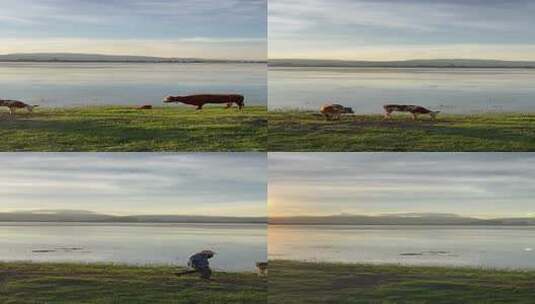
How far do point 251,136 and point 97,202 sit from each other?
→ 0.87m

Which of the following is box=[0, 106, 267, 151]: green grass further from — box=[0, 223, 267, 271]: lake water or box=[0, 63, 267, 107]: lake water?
box=[0, 223, 267, 271]: lake water

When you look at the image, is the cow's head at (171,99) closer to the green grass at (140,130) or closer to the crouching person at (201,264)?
the green grass at (140,130)

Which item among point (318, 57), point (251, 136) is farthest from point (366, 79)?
point (251, 136)

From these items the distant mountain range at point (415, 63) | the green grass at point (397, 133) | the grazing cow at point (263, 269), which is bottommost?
the grazing cow at point (263, 269)

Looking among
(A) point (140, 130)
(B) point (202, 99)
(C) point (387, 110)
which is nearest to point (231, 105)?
A: (B) point (202, 99)

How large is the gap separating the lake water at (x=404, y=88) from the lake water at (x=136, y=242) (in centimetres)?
72

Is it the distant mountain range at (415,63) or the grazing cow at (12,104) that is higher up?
the distant mountain range at (415,63)

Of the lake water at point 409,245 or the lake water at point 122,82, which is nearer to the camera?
the lake water at point 409,245

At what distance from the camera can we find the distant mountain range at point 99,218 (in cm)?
416

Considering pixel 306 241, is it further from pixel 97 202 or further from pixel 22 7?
pixel 22 7

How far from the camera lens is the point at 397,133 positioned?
422 centimetres

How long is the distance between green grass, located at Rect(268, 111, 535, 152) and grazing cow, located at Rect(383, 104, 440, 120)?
0.03 m

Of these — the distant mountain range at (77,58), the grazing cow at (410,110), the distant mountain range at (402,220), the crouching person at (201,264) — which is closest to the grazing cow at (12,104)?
the distant mountain range at (77,58)

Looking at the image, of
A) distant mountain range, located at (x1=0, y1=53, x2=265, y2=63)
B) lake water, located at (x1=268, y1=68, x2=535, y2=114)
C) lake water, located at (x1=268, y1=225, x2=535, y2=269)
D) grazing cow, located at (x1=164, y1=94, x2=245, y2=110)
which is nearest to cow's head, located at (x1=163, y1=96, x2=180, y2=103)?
grazing cow, located at (x1=164, y1=94, x2=245, y2=110)
